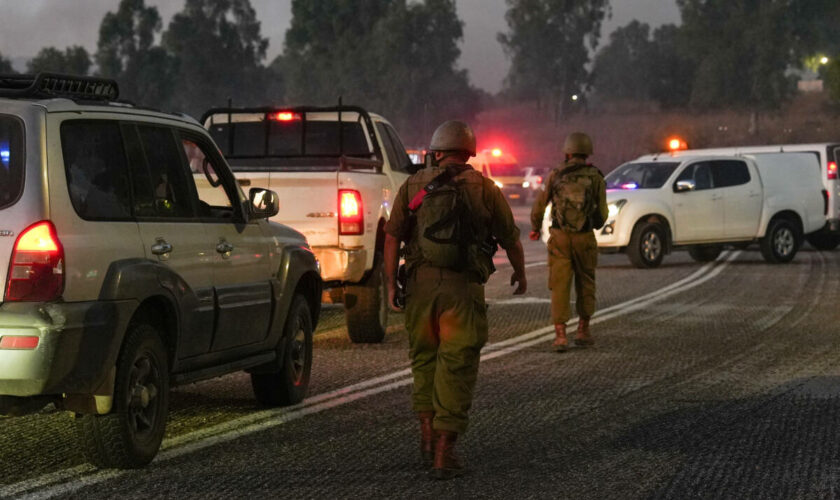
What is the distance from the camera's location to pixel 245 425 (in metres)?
8.88

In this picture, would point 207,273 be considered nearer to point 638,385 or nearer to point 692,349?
point 638,385

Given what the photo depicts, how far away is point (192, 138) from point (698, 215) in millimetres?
17584

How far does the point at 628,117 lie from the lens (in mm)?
137125

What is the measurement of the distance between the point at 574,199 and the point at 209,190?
3.17m

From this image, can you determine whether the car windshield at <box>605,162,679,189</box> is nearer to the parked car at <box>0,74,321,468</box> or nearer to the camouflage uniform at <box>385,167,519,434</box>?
the parked car at <box>0,74,321,468</box>

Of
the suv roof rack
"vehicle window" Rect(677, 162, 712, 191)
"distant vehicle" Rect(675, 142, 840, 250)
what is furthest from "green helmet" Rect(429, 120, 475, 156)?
"distant vehicle" Rect(675, 142, 840, 250)

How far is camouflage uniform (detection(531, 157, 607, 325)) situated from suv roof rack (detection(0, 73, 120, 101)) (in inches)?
226

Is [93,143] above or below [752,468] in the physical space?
above

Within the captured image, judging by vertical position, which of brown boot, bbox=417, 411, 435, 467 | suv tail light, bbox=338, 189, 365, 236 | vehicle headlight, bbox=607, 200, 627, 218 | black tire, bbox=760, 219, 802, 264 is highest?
suv tail light, bbox=338, 189, 365, 236

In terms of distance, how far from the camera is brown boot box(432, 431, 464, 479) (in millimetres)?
7266

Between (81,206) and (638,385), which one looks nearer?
(81,206)

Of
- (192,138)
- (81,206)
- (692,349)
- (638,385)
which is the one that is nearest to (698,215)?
(692,349)

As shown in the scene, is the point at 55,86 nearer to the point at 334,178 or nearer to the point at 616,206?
the point at 334,178

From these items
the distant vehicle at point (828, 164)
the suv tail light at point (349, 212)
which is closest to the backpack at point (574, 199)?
the suv tail light at point (349, 212)
